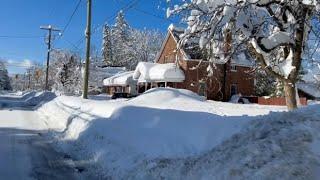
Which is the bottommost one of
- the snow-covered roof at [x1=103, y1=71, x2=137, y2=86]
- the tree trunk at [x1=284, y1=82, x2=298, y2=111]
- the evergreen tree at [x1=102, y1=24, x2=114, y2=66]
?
the tree trunk at [x1=284, y1=82, x2=298, y2=111]

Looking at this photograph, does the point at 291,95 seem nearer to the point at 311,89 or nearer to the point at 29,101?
the point at 29,101

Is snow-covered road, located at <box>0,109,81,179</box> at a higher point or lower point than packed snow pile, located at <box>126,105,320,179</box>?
lower

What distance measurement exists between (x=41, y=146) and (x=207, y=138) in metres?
6.50

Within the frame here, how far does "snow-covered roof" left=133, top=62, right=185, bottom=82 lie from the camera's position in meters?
50.3

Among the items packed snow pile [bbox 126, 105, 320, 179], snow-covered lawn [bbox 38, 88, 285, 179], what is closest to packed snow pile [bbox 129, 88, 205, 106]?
snow-covered lawn [bbox 38, 88, 285, 179]

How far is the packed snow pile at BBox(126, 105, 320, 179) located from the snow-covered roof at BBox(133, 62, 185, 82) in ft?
130

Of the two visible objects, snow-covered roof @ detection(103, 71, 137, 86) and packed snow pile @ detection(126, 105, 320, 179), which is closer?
packed snow pile @ detection(126, 105, 320, 179)

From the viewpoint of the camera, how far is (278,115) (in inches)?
327

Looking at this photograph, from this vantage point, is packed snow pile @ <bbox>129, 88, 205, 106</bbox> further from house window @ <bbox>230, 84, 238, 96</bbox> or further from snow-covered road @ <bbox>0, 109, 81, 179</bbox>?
house window @ <bbox>230, 84, 238, 96</bbox>

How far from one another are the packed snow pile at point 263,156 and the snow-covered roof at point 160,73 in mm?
39558

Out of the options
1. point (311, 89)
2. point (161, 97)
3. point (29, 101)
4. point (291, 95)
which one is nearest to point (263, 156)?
point (291, 95)

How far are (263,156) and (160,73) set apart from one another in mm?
44366

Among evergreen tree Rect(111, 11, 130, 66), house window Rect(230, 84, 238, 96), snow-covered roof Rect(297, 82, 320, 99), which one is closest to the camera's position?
house window Rect(230, 84, 238, 96)

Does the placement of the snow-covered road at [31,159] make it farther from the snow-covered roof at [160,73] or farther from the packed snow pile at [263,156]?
the snow-covered roof at [160,73]
